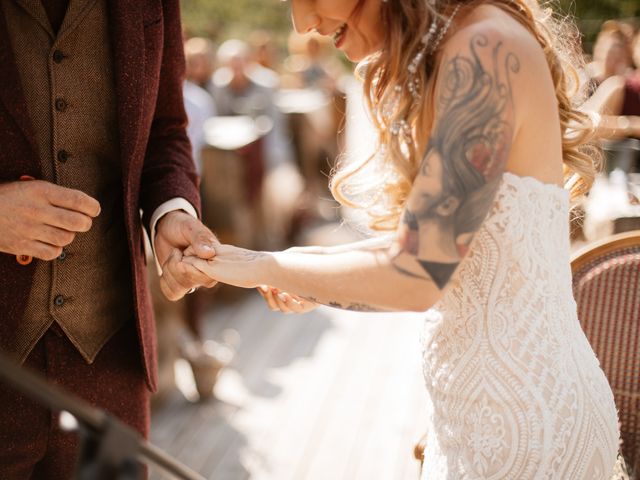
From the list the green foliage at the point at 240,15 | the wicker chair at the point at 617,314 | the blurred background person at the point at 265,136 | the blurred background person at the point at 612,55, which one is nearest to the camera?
the wicker chair at the point at 617,314

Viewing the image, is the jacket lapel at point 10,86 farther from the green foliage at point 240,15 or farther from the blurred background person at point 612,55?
the green foliage at point 240,15

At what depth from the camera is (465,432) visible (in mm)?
1368

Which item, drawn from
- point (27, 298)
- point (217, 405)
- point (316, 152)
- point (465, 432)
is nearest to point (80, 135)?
point (27, 298)

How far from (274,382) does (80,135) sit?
3.00 m

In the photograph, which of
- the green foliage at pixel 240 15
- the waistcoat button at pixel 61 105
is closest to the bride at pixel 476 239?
the waistcoat button at pixel 61 105

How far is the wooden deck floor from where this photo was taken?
344 centimetres

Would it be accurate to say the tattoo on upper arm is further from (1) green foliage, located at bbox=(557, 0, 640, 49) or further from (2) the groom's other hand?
(1) green foliage, located at bbox=(557, 0, 640, 49)

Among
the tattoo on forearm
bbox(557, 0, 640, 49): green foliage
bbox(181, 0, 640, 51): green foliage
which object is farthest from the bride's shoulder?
bbox(181, 0, 640, 51): green foliage

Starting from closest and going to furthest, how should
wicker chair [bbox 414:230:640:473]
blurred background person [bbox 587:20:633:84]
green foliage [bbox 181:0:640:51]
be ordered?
wicker chair [bbox 414:230:640:473] < blurred background person [bbox 587:20:633:84] < green foliage [bbox 181:0:640:51]

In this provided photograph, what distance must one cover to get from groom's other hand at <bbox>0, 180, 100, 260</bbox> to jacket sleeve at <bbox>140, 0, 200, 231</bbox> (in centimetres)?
33

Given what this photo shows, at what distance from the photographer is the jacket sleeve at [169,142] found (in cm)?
170

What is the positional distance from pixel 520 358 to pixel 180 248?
75cm

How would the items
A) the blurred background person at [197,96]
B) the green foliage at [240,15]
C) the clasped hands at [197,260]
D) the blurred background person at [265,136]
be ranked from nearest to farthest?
the clasped hands at [197,260] < the blurred background person at [197,96] < the blurred background person at [265,136] < the green foliage at [240,15]

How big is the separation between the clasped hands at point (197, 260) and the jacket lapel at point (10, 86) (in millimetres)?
379
